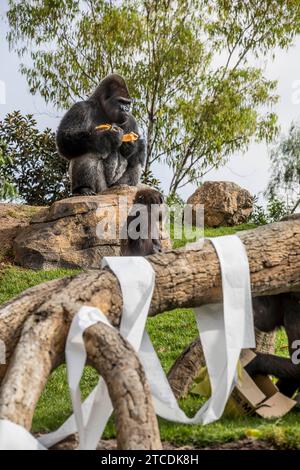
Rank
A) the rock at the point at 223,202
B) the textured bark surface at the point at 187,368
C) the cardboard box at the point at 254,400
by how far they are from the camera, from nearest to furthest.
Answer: the cardboard box at the point at 254,400
the textured bark surface at the point at 187,368
the rock at the point at 223,202

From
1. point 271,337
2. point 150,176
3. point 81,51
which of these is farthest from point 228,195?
point 271,337

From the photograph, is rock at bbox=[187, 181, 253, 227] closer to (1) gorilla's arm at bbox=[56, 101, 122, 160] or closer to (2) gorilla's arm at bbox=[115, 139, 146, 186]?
(2) gorilla's arm at bbox=[115, 139, 146, 186]

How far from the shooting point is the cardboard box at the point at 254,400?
4863 millimetres

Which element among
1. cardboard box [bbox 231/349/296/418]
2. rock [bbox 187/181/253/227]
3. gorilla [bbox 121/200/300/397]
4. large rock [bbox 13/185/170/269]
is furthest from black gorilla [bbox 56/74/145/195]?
cardboard box [bbox 231/349/296/418]

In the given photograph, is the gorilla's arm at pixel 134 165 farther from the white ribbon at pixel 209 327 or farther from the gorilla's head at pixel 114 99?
the white ribbon at pixel 209 327

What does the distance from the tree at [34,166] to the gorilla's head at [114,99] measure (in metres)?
4.81

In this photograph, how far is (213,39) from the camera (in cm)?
2142

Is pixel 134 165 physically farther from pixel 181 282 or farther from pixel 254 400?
pixel 181 282

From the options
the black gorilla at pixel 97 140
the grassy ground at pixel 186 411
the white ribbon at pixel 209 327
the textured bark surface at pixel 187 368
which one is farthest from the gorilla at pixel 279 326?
the black gorilla at pixel 97 140

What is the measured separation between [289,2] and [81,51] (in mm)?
5325

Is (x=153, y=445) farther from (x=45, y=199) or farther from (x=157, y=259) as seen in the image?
(x=45, y=199)

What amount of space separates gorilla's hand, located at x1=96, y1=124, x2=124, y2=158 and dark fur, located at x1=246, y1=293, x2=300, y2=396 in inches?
283

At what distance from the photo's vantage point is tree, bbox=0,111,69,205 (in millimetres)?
17141

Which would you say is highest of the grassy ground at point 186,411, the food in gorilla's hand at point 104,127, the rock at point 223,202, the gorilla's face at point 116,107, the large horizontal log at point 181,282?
the gorilla's face at point 116,107
